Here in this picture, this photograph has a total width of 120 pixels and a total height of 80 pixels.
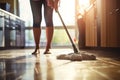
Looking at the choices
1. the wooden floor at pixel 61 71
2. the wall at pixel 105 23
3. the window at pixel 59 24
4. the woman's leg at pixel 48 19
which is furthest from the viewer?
the window at pixel 59 24

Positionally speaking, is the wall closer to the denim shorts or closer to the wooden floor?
the denim shorts

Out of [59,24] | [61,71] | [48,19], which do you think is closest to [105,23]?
[48,19]

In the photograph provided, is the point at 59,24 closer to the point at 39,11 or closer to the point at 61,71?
the point at 39,11

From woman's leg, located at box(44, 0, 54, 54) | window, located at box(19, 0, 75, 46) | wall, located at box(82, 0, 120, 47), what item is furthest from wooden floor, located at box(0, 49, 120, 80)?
window, located at box(19, 0, 75, 46)

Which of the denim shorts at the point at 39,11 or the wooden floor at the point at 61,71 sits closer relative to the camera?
the wooden floor at the point at 61,71

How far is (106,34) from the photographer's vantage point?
4.03 m

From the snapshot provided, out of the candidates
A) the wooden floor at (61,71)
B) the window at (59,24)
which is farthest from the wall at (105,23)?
the window at (59,24)

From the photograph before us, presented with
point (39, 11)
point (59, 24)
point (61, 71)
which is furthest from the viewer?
point (59, 24)

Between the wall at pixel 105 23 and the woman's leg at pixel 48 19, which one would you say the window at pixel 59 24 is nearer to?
the wall at pixel 105 23

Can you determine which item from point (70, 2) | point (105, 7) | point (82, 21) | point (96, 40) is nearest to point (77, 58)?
point (105, 7)

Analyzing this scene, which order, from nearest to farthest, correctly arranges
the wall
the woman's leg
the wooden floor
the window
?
the wooden floor → the woman's leg → the wall → the window

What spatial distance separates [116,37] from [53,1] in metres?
0.95

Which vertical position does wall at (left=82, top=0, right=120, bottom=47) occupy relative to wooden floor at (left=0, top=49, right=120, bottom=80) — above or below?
above

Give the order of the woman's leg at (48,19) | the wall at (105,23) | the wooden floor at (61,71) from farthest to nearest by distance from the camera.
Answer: the wall at (105,23), the woman's leg at (48,19), the wooden floor at (61,71)
